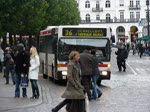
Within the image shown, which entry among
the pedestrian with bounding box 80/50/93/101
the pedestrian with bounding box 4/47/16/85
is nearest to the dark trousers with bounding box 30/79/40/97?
the pedestrian with bounding box 80/50/93/101

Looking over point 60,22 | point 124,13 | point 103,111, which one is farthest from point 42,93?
point 124,13

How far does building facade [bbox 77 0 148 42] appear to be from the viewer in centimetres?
12119

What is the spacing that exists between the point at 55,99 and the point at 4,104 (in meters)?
2.44

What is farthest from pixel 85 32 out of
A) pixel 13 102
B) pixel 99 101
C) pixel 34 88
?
pixel 13 102

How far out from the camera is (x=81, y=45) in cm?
2397

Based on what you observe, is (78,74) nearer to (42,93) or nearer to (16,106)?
(16,106)

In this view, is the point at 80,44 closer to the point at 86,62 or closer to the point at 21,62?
the point at 21,62

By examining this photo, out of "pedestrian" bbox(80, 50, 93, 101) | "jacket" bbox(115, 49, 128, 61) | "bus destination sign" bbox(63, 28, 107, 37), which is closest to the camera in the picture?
"pedestrian" bbox(80, 50, 93, 101)

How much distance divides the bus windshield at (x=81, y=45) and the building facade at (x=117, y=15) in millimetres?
96018

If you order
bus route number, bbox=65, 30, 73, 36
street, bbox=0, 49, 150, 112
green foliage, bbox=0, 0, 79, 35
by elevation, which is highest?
green foliage, bbox=0, 0, 79, 35

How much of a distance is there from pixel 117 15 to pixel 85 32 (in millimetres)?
100326

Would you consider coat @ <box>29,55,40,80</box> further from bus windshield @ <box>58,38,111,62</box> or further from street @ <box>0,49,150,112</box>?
bus windshield @ <box>58,38,111,62</box>

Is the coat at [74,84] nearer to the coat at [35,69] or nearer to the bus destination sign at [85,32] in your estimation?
the coat at [35,69]

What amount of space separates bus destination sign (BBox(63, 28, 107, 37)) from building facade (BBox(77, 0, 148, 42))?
9580 centimetres
